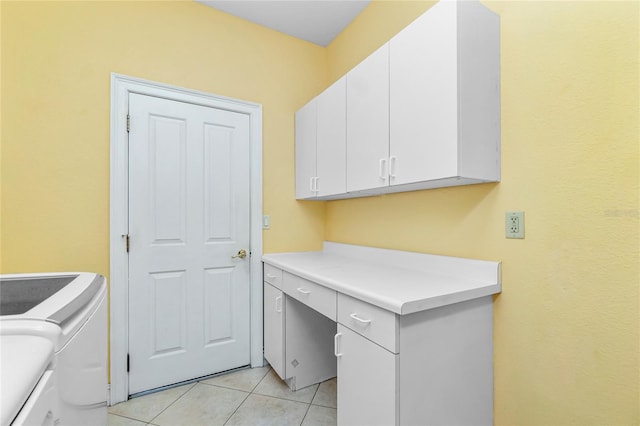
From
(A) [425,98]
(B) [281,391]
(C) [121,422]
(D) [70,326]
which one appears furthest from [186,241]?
(A) [425,98]

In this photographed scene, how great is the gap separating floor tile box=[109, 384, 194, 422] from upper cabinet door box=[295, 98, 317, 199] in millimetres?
1662

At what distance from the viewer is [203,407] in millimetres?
1844

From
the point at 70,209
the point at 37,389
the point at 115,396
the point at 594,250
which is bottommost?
the point at 115,396

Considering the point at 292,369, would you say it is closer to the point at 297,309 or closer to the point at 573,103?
the point at 297,309

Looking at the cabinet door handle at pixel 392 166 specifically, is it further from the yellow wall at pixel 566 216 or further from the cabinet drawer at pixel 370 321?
the cabinet drawer at pixel 370 321

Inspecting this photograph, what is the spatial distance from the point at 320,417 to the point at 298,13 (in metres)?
2.83

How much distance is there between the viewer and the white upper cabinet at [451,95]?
49.6 inches

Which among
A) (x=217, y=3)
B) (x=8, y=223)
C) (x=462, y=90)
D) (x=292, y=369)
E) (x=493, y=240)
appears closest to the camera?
(x=462, y=90)

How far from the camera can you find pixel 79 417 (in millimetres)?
836

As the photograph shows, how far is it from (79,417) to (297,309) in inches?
52.3

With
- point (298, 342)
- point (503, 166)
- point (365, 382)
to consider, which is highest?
point (503, 166)

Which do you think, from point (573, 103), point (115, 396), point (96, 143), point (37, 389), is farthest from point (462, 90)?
point (115, 396)

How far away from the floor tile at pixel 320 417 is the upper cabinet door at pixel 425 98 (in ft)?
4.68

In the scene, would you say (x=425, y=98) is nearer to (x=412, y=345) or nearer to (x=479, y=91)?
(x=479, y=91)
